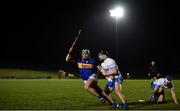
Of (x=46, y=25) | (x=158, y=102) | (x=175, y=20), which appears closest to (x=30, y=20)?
(x=46, y=25)

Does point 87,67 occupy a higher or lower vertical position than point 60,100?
higher

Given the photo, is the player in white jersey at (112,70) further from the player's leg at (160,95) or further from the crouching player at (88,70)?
the player's leg at (160,95)

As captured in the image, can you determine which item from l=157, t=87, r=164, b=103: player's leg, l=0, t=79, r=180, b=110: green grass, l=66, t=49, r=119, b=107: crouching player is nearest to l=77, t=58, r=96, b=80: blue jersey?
l=66, t=49, r=119, b=107: crouching player

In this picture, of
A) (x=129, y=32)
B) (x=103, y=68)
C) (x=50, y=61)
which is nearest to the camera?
(x=103, y=68)

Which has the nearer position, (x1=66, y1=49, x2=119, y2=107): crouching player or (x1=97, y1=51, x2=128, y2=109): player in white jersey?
(x1=97, y1=51, x2=128, y2=109): player in white jersey

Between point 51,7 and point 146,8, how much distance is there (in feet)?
59.7

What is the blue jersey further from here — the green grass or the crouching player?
the green grass

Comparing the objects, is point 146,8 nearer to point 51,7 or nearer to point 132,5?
point 132,5

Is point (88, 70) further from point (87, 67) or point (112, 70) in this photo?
point (112, 70)

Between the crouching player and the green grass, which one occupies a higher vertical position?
the crouching player

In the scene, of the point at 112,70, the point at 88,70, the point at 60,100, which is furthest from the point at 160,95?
the point at 60,100

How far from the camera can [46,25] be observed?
3140 inches

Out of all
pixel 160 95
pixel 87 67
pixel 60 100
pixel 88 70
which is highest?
pixel 87 67

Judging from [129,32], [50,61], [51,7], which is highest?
[51,7]
